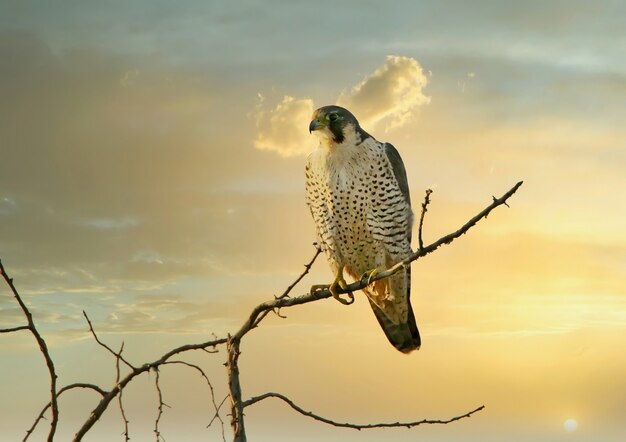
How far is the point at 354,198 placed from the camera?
6.13 meters

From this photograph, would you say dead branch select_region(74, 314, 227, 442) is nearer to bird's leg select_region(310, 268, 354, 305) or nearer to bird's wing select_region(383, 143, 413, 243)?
bird's leg select_region(310, 268, 354, 305)

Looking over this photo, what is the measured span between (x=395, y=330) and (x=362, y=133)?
1.89m

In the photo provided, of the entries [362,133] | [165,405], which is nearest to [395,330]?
A: [362,133]

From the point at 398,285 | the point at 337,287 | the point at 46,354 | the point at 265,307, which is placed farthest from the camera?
the point at 398,285

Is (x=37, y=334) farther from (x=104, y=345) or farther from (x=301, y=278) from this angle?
(x=301, y=278)

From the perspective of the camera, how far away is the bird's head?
6.34 metres

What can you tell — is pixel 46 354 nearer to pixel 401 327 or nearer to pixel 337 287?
pixel 337 287

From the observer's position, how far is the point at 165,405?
4.62 meters

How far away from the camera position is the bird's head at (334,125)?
6.34m

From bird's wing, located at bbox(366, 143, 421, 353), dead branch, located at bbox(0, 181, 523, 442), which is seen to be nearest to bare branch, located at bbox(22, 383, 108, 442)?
dead branch, located at bbox(0, 181, 523, 442)

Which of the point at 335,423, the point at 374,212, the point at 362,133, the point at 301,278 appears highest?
the point at 362,133

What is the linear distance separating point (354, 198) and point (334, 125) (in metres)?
0.68

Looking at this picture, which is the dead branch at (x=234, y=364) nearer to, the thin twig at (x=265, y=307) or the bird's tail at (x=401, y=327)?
the thin twig at (x=265, y=307)

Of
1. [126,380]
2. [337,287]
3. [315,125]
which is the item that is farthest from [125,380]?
[315,125]
